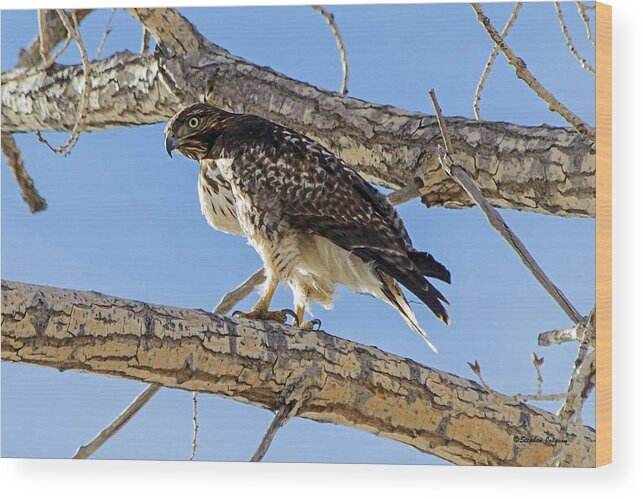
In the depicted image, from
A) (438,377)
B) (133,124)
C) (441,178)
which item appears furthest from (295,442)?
(133,124)

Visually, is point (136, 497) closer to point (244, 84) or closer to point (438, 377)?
point (438, 377)

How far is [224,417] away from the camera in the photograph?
2.92 meters

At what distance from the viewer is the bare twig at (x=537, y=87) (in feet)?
9.10

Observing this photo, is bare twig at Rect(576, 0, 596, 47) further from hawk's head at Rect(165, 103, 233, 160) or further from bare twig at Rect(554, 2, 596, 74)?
hawk's head at Rect(165, 103, 233, 160)

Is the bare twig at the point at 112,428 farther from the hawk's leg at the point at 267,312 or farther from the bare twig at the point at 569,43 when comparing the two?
the bare twig at the point at 569,43

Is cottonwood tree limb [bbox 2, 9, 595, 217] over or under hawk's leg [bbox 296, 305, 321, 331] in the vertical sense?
over

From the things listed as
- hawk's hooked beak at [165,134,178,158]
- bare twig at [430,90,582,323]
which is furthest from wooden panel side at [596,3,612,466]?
hawk's hooked beak at [165,134,178,158]

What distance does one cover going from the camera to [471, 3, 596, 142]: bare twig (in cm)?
277

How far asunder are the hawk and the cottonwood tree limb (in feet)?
0.43

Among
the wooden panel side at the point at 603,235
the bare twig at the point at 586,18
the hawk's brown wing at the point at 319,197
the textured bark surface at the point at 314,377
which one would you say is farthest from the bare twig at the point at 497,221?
the bare twig at the point at 586,18

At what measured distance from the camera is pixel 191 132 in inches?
121

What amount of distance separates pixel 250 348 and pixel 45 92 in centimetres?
127

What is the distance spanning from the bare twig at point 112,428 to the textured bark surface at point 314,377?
0.23 metres

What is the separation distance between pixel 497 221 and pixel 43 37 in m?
1.56
